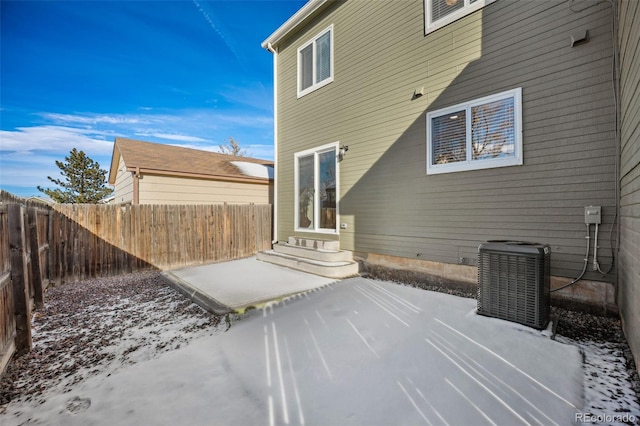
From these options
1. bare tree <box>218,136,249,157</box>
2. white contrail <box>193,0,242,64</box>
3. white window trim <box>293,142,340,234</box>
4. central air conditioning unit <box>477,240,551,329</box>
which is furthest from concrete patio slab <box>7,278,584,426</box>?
bare tree <box>218,136,249,157</box>

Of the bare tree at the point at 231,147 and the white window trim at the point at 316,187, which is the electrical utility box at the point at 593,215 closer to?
the white window trim at the point at 316,187

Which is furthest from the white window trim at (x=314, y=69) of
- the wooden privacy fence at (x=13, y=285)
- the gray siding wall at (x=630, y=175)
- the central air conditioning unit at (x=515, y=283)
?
the wooden privacy fence at (x=13, y=285)

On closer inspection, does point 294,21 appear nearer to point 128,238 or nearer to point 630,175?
point 128,238

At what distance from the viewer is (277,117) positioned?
7484 mm

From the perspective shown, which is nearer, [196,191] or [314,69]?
[314,69]

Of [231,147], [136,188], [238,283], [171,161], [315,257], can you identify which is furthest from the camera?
[231,147]

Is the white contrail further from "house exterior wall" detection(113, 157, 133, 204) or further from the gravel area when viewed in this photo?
the gravel area

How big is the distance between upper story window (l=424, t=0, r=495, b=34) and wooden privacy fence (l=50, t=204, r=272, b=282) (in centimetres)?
594

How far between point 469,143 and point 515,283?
2.10m

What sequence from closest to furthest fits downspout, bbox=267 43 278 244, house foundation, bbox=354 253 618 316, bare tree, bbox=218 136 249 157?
house foundation, bbox=354 253 618 316, downspout, bbox=267 43 278 244, bare tree, bbox=218 136 249 157

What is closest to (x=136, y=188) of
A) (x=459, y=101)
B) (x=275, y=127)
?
(x=275, y=127)

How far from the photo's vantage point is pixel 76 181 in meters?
14.7

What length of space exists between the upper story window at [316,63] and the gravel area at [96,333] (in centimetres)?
542

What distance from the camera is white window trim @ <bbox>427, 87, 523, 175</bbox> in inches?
137
